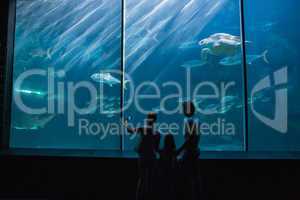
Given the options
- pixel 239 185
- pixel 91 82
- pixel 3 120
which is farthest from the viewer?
pixel 91 82

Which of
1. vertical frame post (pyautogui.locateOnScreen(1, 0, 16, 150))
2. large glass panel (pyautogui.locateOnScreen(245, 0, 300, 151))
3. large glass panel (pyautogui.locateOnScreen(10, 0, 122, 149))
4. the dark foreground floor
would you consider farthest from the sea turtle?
vertical frame post (pyautogui.locateOnScreen(1, 0, 16, 150))

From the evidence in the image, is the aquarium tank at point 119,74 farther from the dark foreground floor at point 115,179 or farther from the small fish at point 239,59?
the dark foreground floor at point 115,179

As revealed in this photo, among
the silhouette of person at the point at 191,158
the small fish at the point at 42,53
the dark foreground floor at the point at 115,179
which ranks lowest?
the dark foreground floor at the point at 115,179

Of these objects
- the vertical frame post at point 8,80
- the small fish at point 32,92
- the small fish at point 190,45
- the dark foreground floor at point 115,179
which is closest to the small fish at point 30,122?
the small fish at point 32,92

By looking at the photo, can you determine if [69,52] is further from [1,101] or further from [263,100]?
→ [263,100]

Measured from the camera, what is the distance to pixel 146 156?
427 centimetres

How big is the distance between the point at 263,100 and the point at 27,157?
567 cm

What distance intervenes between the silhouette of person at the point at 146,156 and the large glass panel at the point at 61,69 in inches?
143

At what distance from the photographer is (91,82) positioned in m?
9.30

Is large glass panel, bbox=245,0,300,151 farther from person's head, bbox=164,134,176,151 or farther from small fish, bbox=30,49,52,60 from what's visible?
small fish, bbox=30,49,52,60

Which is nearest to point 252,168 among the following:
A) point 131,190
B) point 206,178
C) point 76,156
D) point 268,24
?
point 206,178

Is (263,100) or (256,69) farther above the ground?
(256,69)

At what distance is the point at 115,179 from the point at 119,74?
12.2 ft

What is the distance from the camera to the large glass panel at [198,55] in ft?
30.1
